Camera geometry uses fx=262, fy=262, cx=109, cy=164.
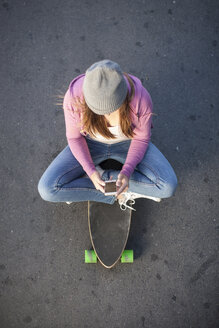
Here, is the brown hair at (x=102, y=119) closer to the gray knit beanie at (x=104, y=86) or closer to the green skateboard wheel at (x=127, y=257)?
the gray knit beanie at (x=104, y=86)

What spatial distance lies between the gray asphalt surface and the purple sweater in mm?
512

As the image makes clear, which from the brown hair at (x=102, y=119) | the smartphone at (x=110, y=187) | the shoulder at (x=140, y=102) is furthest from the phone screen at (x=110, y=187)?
the shoulder at (x=140, y=102)

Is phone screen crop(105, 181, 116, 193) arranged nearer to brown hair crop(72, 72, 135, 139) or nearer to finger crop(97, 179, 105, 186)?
finger crop(97, 179, 105, 186)

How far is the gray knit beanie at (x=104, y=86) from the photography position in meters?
1.09

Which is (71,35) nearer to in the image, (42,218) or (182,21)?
(182,21)

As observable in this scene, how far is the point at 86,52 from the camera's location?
220 centimetres

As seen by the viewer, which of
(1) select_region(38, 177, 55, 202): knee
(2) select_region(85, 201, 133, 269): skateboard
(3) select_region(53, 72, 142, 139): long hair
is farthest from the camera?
(2) select_region(85, 201, 133, 269): skateboard

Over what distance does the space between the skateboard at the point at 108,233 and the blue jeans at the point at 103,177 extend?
0.57 ft

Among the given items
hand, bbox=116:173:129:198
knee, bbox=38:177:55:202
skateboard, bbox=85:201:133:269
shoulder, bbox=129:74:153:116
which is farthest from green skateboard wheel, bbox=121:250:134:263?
shoulder, bbox=129:74:153:116

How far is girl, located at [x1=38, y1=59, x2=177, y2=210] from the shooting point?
1380 millimetres

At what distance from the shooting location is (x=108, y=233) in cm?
185

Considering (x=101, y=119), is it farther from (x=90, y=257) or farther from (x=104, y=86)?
(x=90, y=257)

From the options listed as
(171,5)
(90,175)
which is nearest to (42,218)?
(90,175)

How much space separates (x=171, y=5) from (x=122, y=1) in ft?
1.40
